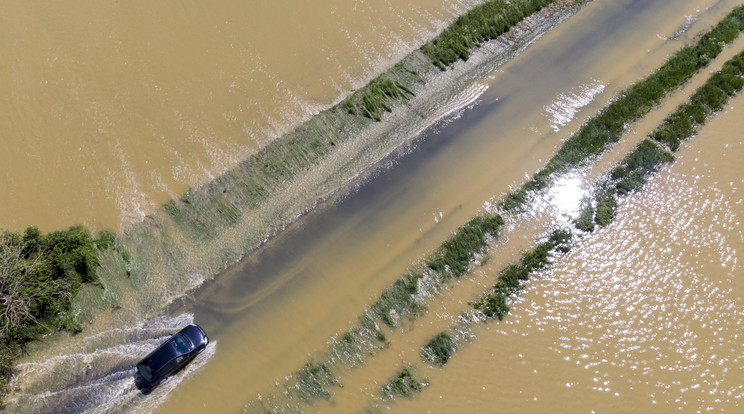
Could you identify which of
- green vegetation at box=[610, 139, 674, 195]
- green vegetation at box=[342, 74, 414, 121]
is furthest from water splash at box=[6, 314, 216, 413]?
green vegetation at box=[610, 139, 674, 195]

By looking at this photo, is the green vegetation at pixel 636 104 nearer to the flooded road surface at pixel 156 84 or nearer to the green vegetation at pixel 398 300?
the green vegetation at pixel 398 300

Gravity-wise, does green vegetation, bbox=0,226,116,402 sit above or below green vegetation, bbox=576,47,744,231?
above

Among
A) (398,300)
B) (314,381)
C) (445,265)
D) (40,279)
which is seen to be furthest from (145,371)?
(445,265)

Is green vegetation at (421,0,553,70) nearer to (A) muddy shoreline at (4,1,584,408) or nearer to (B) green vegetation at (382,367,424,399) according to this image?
(A) muddy shoreline at (4,1,584,408)

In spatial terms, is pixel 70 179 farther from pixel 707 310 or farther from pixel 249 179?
pixel 707 310

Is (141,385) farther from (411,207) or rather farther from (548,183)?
(548,183)

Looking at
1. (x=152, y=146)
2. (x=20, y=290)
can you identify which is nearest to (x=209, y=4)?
(x=152, y=146)

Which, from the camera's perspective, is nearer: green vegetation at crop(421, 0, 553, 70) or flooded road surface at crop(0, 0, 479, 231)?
flooded road surface at crop(0, 0, 479, 231)
